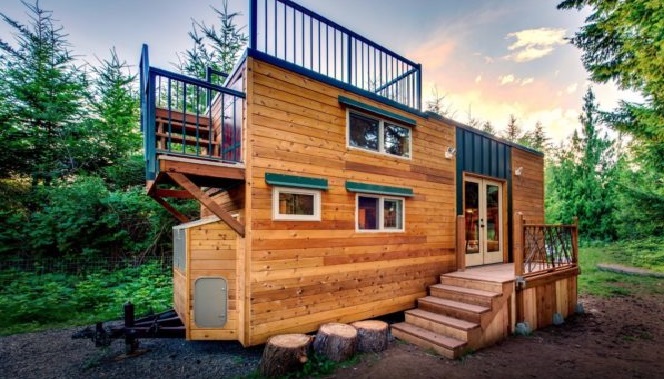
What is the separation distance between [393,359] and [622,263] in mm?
13440

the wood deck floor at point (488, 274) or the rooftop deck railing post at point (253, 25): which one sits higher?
the rooftop deck railing post at point (253, 25)

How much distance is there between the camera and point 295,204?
4.35 m

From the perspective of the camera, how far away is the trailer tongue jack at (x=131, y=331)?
3730mm

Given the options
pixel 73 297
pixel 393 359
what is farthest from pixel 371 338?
pixel 73 297

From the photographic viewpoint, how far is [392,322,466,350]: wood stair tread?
13.6 feet

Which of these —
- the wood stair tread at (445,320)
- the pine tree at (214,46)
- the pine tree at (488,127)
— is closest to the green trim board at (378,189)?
the wood stair tread at (445,320)

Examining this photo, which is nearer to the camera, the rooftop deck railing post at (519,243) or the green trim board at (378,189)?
the green trim board at (378,189)

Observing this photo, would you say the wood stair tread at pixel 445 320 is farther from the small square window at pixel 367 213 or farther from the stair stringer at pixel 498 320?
the small square window at pixel 367 213

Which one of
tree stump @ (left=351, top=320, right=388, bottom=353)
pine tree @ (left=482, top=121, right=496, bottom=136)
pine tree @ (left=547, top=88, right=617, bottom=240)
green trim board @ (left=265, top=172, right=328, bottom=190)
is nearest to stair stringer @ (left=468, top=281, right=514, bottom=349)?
tree stump @ (left=351, top=320, right=388, bottom=353)

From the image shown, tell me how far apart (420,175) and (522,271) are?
2.49m

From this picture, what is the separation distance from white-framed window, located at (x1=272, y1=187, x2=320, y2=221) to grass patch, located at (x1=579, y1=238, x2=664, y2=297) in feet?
29.1

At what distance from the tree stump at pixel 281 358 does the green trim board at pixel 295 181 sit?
202cm

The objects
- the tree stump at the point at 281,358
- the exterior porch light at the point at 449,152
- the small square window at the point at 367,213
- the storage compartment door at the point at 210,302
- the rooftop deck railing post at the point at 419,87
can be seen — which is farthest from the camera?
the exterior porch light at the point at 449,152

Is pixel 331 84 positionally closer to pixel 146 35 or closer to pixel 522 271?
pixel 522 271
